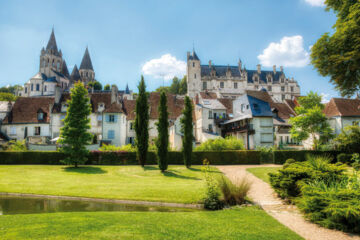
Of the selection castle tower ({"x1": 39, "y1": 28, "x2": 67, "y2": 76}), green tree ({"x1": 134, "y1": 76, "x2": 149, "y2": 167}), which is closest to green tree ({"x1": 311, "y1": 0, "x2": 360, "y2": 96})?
green tree ({"x1": 134, "y1": 76, "x2": 149, "y2": 167})

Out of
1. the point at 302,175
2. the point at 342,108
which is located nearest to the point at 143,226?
the point at 302,175

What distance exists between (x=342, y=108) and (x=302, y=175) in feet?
119

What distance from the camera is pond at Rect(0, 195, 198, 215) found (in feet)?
32.8

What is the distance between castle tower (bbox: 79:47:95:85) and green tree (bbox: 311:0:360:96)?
11856cm

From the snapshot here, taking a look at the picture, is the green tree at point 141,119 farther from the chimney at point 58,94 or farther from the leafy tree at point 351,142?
the leafy tree at point 351,142

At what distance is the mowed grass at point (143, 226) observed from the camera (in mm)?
6180

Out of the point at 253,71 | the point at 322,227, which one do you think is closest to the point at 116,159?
the point at 322,227

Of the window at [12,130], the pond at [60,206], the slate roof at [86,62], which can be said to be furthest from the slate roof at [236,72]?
the pond at [60,206]

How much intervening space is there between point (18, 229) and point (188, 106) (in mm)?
19933

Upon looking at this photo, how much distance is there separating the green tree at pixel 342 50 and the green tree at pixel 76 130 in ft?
74.4

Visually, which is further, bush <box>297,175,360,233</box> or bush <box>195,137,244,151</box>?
bush <box>195,137,244,151</box>

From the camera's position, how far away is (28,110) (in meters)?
40.5

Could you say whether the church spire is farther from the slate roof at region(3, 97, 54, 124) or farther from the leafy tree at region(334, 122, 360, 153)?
the leafy tree at region(334, 122, 360, 153)

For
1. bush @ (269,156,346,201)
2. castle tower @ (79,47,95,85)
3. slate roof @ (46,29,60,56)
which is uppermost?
slate roof @ (46,29,60,56)
